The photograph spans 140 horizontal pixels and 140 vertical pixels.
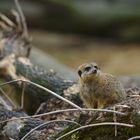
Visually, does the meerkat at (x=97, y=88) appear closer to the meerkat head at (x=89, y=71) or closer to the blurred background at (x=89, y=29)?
the meerkat head at (x=89, y=71)

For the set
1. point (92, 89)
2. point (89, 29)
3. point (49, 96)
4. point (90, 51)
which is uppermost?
point (89, 29)

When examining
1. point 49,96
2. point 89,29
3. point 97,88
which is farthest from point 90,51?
point 97,88

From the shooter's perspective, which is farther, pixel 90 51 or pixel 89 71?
pixel 90 51

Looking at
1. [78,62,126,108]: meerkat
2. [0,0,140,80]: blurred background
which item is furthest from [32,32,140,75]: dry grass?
[78,62,126,108]: meerkat

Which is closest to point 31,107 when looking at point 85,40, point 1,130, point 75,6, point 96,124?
point 1,130

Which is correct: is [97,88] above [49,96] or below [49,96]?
below

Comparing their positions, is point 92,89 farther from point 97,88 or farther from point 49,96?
point 49,96

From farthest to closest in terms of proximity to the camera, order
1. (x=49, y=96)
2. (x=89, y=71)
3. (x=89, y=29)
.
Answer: (x=89, y=29)
(x=49, y=96)
(x=89, y=71)
